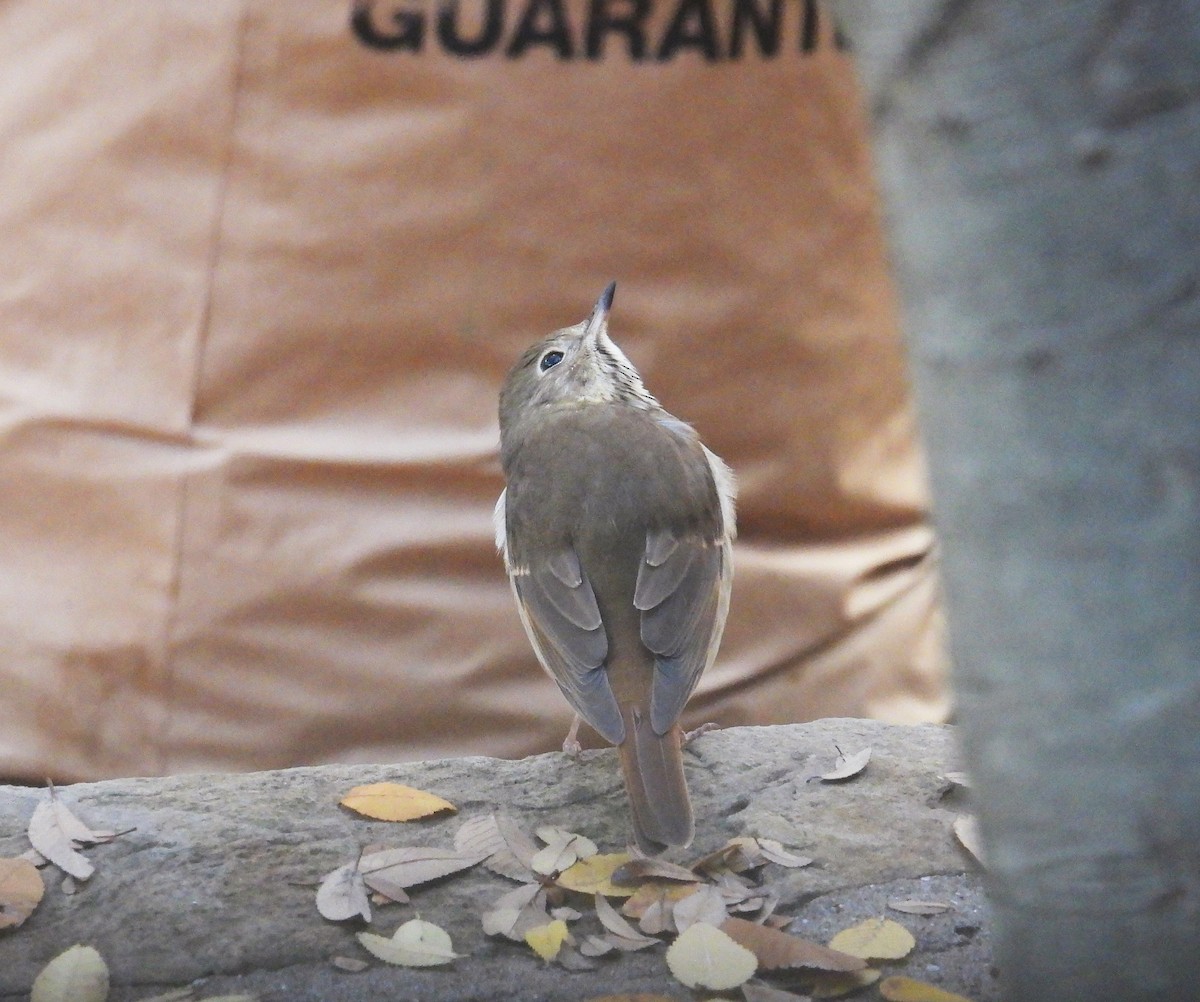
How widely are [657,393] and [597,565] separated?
0.85m

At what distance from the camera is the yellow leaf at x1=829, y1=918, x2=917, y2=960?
250cm

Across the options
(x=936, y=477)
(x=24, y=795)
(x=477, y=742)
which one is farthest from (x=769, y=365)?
(x=936, y=477)

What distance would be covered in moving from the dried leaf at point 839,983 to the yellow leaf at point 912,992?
26 mm

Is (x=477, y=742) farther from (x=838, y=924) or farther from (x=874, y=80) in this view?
(x=874, y=80)

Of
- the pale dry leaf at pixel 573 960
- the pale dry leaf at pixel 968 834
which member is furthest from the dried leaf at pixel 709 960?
the pale dry leaf at pixel 968 834

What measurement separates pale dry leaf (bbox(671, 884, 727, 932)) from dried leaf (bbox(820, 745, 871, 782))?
1.75 feet

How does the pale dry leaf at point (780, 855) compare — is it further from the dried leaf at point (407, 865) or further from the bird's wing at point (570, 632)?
the dried leaf at point (407, 865)

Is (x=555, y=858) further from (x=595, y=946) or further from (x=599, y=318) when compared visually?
(x=599, y=318)

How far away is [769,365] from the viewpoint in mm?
4273

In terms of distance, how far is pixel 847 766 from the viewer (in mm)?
3221

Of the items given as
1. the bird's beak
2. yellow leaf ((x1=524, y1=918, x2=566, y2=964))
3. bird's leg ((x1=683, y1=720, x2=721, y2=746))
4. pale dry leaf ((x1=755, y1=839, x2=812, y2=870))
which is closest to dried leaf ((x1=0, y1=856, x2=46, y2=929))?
yellow leaf ((x1=524, y1=918, x2=566, y2=964))

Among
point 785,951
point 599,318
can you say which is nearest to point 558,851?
point 785,951

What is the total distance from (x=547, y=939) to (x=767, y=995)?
397 mm

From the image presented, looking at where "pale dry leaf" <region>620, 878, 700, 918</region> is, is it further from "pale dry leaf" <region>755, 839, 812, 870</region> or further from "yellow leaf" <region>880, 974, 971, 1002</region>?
"yellow leaf" <region>880, 974, 971, 1002</region>
